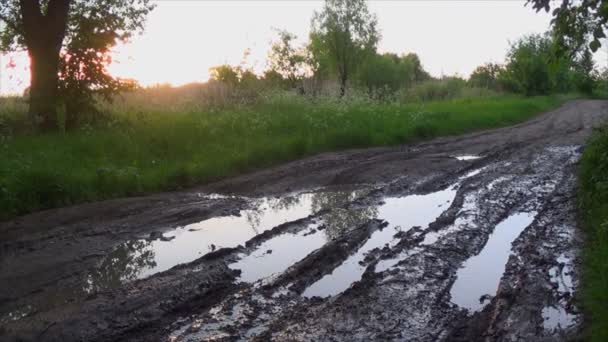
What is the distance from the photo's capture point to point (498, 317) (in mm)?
4535

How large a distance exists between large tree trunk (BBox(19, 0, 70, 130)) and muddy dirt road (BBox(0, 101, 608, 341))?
197 inches

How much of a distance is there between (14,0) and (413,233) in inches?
482

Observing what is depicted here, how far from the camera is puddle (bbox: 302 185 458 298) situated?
528cm

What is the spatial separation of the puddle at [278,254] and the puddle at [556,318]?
2577mm

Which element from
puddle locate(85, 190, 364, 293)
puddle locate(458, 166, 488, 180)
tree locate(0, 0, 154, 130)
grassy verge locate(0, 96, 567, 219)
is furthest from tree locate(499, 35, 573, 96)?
puddle locate(85, 190, 364, 293)

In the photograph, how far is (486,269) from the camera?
225 inches

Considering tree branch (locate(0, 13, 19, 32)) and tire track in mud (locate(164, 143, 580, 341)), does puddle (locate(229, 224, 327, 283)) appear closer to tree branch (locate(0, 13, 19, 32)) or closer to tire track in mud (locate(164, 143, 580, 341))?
tire track in mud (locate(164, 143, 580, 341))

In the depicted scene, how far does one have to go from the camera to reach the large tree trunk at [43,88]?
40.9ft

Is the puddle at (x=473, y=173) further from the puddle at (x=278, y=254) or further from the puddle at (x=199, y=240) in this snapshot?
the puddle at (x=278, y=254)

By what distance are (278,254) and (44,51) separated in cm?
953

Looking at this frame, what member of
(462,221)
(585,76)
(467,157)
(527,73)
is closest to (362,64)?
(527,73)

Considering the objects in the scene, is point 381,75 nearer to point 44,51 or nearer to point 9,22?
point 9,22

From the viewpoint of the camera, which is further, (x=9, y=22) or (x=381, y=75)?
(x=381, y=75)

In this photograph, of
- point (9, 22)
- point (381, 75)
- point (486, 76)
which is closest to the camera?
point (9, 22)
